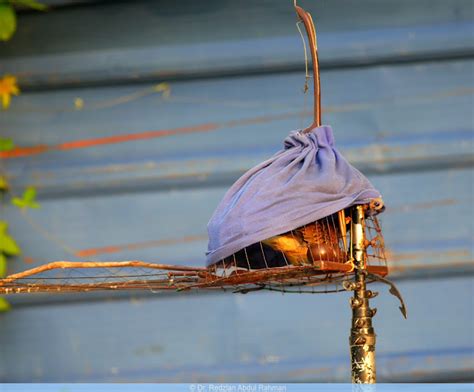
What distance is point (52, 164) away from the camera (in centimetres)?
353

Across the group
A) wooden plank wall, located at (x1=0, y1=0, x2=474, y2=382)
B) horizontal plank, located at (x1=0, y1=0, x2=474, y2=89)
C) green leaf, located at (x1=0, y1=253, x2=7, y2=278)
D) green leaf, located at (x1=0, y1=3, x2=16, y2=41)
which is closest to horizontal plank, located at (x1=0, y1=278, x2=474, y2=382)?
wooden plank wall, located at (x1=0, y1=0, x2=474, y2=382)

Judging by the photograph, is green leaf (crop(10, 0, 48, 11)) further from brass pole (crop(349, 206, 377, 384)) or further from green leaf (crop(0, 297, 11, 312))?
brass pole (crop(349, 206, 377, 384))

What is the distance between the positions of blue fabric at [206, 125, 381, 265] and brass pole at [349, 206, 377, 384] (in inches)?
3.5

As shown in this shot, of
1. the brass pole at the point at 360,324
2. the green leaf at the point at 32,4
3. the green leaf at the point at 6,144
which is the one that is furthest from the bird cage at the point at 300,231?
the green leaf at the point at 32,4

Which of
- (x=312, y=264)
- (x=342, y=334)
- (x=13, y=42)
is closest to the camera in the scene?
(x=312, y=264)

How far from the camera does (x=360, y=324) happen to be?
1.89 meters

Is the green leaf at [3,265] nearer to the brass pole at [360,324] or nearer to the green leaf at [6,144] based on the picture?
the green leaf at [6,144]

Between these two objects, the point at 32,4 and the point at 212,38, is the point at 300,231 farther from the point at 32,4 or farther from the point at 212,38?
the point at 32,4

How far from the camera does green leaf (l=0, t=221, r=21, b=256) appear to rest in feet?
11.4

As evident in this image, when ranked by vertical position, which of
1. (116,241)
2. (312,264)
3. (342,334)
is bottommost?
(312,264)

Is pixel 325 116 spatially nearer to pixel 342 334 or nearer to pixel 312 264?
pixel 342 334

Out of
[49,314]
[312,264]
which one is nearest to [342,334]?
[49,314]

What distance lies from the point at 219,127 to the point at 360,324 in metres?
1.68

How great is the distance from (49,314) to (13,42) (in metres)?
0.98
